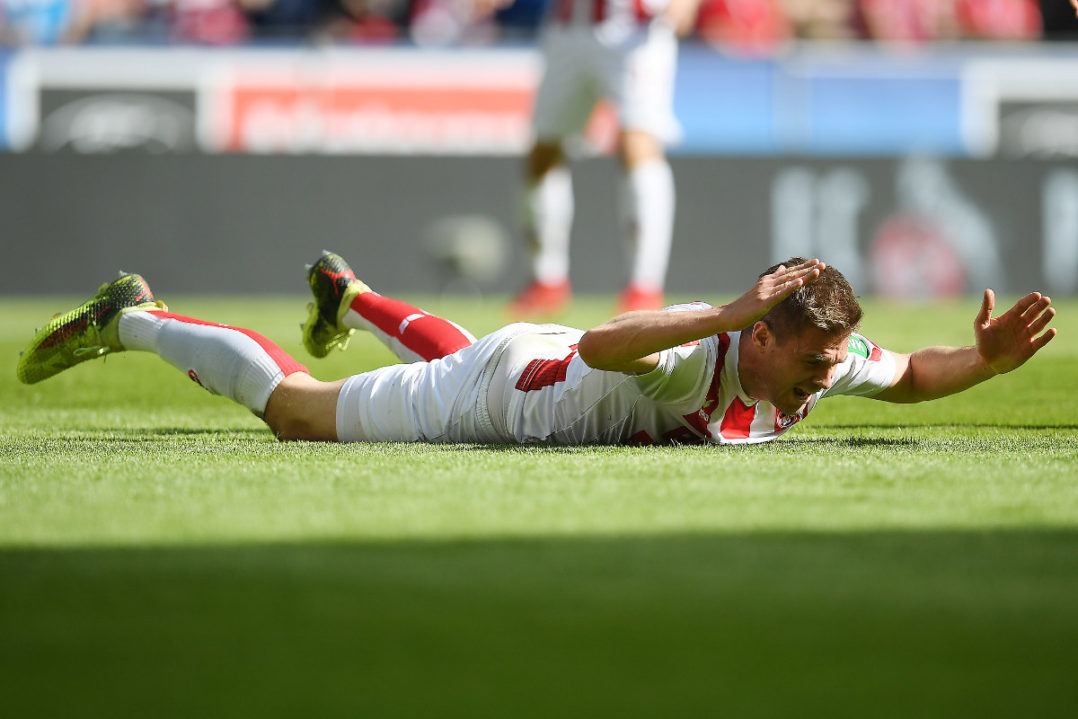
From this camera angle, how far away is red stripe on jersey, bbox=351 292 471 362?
3160 mm

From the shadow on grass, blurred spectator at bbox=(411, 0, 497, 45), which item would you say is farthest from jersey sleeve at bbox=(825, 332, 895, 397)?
blurred spectator at bbox=(411, 0, 497, 45)

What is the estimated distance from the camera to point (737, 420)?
2732mm

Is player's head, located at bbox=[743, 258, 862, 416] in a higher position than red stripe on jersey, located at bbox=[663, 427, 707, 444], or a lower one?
higher

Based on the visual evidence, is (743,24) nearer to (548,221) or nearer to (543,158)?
(543,158)

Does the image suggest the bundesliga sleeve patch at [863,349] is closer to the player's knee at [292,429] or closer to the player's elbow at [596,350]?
the player's elbow at [596,350]

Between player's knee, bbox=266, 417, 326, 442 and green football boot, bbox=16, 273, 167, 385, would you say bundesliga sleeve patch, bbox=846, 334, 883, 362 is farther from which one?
green football boot, bbox=16, 273, 167, 385

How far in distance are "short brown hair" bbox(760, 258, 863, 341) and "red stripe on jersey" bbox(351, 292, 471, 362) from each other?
928 millimetres

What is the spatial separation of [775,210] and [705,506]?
794 cm

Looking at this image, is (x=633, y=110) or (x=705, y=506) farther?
(x=633, y=110)

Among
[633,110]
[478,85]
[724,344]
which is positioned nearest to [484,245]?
[478,85]

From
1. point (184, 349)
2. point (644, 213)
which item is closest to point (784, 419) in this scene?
point (184, 349)

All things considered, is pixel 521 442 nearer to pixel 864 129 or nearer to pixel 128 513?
pixel 128 513

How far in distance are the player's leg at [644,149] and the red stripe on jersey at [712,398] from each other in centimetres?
286

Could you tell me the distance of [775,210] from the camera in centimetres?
973
